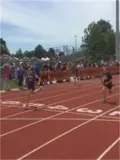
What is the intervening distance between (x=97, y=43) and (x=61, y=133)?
201ft

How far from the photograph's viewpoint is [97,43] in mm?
71000

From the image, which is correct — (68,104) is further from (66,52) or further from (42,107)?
(66,52)

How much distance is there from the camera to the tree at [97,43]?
232 feet

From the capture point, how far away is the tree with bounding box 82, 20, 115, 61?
7069 centimetres

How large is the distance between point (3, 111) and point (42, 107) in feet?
5.41

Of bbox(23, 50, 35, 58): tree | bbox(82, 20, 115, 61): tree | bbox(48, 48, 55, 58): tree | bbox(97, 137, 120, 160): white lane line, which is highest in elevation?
bbox(82, 20, 115, 61): tree

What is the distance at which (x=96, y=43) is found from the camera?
70688 millimetres

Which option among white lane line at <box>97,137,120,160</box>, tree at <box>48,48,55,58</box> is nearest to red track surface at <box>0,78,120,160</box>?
white lane line at <box>97,137,120,160</box>

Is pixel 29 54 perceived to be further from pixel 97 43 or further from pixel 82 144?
pixel 82 144

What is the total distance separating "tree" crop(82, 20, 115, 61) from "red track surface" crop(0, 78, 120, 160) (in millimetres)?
55208

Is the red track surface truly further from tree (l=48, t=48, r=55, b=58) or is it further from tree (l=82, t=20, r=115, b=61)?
tree (l=82, t=20, r=115, b=61)

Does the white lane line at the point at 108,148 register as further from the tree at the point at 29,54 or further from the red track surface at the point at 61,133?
the tree at the point at 29,54

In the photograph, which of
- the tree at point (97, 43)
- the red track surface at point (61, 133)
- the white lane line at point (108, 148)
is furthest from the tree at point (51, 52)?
the white lane line at point (108, 148)

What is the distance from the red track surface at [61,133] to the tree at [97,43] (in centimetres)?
5521
